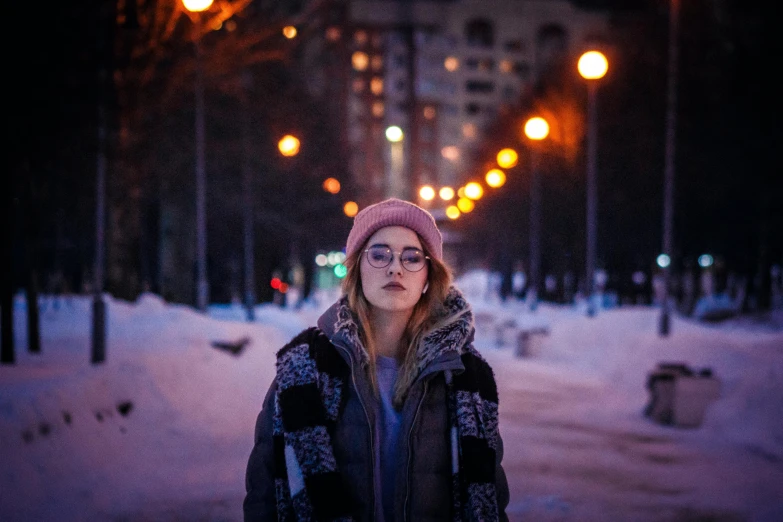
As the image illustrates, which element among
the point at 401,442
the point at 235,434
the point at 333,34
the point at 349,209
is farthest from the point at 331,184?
the point at 333,34

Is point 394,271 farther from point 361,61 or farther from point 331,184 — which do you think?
point 361,61

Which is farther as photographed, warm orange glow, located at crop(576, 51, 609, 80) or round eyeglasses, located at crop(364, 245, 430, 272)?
warm orange glow, located at crop(576, 51, 609, 80)

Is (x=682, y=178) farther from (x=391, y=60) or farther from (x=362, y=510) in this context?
(x=391, y=60)

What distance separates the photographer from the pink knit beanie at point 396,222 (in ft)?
11.0

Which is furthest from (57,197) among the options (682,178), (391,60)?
(391,60)

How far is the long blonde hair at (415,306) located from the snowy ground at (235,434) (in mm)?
3977

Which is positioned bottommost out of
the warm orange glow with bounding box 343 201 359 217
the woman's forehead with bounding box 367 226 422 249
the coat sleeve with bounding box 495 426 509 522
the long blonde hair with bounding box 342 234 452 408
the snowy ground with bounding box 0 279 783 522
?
the snowy ground with bounding box 0 279 783 522

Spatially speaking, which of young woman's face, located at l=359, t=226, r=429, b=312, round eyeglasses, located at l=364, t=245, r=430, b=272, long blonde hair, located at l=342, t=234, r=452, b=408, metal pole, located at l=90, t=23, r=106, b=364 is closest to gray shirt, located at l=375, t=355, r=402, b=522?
long blonde hair, located at l=342, t=234, r=452, b=408

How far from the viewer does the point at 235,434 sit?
10.2m

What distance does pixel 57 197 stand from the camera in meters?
16.9

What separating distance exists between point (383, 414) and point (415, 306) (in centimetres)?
56

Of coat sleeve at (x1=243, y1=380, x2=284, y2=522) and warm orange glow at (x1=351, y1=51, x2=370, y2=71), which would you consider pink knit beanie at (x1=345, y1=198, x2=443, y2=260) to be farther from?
warm orange glow at (x1=351, y1=51, x2=370, y2=71)

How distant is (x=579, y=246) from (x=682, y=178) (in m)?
9.56

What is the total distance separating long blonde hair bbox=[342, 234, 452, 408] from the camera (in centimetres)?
328
